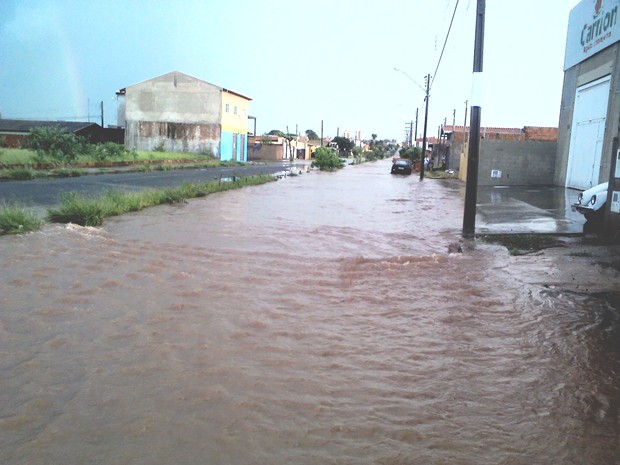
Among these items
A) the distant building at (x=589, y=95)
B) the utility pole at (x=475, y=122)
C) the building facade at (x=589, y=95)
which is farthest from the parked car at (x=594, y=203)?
the building facade at (x=589, y=95)

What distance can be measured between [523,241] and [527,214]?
194 inches

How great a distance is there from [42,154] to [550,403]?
29.9 metres

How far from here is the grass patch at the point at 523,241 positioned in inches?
354

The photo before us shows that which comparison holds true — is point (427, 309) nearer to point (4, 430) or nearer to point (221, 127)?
point (4, 430)

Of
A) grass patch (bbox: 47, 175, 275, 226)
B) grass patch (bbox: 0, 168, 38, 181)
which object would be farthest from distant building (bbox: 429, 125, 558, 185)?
grass patch (bbox: 0, 168, 38, 181)

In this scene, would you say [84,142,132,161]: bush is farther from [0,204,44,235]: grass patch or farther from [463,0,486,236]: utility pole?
[463,0,486,236]: utility pole

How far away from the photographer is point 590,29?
2164cm

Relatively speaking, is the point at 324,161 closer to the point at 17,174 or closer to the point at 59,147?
the point at 59,147

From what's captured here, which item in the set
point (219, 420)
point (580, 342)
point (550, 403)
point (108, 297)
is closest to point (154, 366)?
point (219, 420)

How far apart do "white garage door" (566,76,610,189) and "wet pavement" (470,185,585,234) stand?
1.51 metres

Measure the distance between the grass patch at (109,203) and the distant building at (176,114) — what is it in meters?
34.5

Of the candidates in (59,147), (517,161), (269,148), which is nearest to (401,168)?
(517,161)

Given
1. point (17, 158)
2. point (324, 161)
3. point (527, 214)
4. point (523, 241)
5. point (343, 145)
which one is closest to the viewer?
point (523, 241)

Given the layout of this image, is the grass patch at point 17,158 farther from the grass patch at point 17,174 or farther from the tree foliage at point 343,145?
the tree foliage at point 343,145
